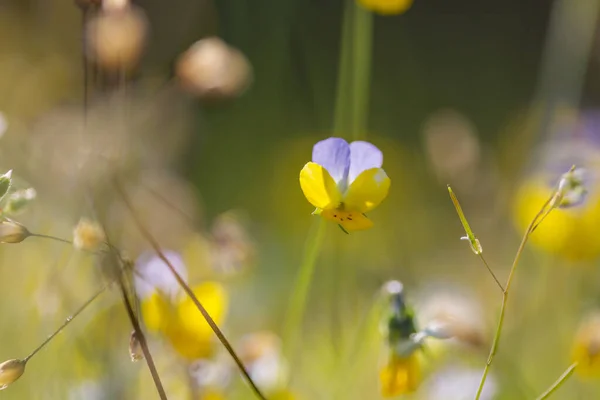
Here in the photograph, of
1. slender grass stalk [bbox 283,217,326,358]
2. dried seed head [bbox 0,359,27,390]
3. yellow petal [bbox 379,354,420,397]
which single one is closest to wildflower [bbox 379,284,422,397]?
yellow petal [bbox 379,354,420,397]

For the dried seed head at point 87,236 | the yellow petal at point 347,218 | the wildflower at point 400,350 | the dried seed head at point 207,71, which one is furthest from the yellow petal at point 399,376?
the dried seed head at point 207,71

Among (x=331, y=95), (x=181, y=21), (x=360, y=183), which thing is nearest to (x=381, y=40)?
(x=331, y=95)

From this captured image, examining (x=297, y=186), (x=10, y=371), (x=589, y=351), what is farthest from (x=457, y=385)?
(x=297, y=186)

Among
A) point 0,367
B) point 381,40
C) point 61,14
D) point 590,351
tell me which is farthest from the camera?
point 381,40

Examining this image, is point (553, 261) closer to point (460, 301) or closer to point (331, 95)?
point (460, 301)

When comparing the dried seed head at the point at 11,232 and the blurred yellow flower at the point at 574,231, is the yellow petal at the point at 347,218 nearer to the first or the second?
the dried seed head at the point at 11,232

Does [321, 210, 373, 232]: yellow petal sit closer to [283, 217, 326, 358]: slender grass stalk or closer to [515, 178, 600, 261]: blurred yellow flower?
[283, 217, 326, 358]: slender grass stalk
